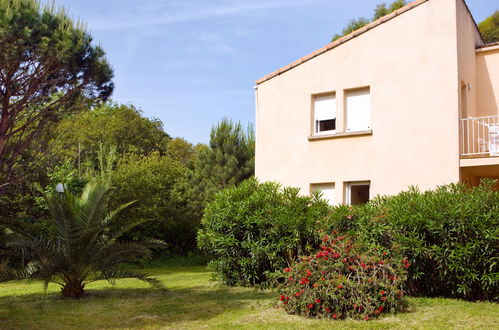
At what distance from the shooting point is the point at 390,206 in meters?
11.3

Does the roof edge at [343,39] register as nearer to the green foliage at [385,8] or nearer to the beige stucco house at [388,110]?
the beige stucco house at [388,110]

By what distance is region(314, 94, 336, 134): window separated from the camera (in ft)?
52.4

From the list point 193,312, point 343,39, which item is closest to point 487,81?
point 343,39

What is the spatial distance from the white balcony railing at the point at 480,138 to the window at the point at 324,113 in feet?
12.0

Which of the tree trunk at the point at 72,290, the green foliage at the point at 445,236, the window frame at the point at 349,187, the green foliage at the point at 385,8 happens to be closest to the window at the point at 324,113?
the window frame at the point at 349,187

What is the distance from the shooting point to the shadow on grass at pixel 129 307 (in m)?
9.22

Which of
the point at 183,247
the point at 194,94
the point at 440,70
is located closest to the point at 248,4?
the point at 440,70

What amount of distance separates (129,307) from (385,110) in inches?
339

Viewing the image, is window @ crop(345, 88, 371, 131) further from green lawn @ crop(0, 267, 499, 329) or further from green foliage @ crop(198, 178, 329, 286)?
green lawn @ crop(0, 267, 499, 329)

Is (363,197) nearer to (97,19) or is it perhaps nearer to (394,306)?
(394,306)

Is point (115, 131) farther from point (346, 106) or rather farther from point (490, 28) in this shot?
point (490, 28)

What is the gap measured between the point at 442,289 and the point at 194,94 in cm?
1682

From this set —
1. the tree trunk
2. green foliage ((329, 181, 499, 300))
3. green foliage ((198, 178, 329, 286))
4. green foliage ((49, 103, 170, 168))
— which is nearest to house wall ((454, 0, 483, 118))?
green foliage ((329, 181, 499, 300))

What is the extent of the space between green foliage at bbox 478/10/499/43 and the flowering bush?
30.0 m
